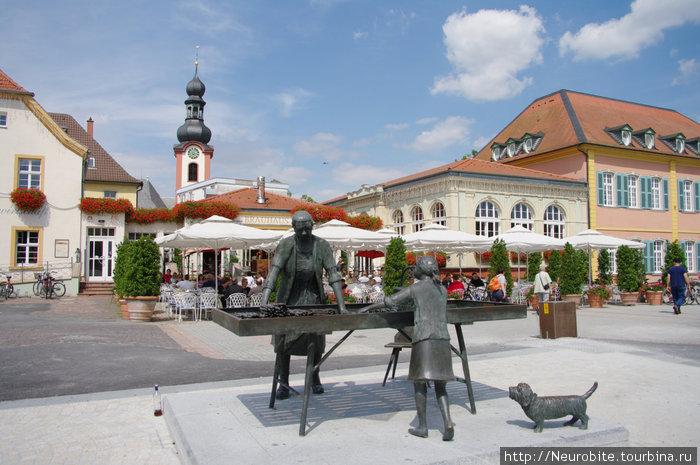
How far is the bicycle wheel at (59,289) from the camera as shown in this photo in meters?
22.5

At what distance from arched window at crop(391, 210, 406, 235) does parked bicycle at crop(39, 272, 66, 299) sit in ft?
56.1

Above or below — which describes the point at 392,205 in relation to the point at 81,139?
below

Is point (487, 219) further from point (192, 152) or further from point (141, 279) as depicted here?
point (192, 152)

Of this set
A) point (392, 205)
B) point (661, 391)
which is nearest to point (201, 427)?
point (661, 391)

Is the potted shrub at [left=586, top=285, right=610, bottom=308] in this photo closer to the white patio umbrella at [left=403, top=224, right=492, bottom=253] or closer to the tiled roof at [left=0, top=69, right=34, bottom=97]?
the white patio umbrella at [left=403, top=224, right=492, bottom=253]

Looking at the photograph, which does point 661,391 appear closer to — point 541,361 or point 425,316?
point 541,361

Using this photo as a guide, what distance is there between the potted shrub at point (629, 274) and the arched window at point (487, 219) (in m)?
8.09

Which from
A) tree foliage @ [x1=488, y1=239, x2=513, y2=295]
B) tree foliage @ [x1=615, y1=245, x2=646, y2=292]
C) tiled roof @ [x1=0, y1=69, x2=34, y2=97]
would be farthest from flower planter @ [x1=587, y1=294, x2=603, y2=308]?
tiled roof @ [x1=0, y1=69, x2=34, y2=97]

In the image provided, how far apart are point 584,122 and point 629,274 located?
17273 millimetres

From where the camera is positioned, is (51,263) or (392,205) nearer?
(51,263)

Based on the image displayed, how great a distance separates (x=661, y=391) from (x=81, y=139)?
3340cm

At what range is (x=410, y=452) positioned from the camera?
149 inches

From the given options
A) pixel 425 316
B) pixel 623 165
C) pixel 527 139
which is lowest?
pixel 425 316

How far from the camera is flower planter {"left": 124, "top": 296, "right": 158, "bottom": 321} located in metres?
13.7
